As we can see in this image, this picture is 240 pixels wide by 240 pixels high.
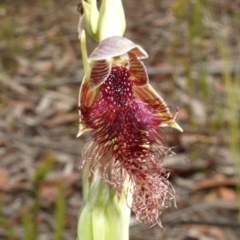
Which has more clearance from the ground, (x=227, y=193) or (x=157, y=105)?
(x=157, y=105)

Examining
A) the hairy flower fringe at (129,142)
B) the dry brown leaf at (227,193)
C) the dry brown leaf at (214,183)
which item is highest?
the hairy flower fringe at (129,142)

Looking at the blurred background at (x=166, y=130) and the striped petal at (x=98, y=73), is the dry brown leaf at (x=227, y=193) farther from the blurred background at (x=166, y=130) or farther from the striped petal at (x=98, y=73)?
the striped petal at (x=98, y=73)

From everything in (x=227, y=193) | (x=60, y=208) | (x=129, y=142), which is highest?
(x=129, y=142)

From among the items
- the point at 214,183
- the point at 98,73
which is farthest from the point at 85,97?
the point at 214,183

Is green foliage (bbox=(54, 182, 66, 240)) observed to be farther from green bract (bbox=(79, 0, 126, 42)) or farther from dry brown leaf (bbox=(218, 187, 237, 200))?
dry brown leaf (bbox=(218, 187, 237, 200))

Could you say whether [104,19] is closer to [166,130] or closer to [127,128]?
[127,128]

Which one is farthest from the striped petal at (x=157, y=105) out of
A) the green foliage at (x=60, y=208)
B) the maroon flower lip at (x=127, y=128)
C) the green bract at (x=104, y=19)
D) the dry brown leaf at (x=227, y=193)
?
the dry brown leaf at (x=227, y=193)

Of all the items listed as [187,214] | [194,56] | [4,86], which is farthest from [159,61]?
[187,214]

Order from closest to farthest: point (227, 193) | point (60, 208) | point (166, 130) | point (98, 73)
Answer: point (98, 73)
point (60, 208)
point (227, 193)
point (166, 130)
